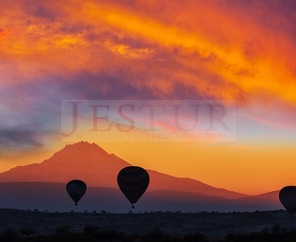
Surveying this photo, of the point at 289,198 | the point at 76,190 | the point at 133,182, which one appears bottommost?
the point at 289,198

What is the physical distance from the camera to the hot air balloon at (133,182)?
12050 cm

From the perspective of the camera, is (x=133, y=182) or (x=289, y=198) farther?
(x=289, y=198)

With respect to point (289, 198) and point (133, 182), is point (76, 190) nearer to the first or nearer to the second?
point (133, 182)

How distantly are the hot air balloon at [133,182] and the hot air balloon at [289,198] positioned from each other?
27.5 m

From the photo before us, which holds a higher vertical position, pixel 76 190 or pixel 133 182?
pixel 76 190

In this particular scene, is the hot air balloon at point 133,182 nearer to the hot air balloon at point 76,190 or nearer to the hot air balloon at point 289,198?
the hot air balloon at point 76,190

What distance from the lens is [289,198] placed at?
122625 mm

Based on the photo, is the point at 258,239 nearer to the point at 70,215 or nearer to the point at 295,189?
the point at 295,189

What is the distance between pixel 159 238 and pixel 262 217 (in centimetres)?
6034

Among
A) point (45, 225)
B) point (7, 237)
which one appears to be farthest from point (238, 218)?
point (7, 237)

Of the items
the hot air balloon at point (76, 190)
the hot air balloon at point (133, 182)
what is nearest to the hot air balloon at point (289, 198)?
the hot air balloon at point (133, 182)

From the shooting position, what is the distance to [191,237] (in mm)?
66812

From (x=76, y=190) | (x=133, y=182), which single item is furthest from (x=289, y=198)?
(x=76, y=190)

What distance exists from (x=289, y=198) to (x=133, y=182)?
102ft
